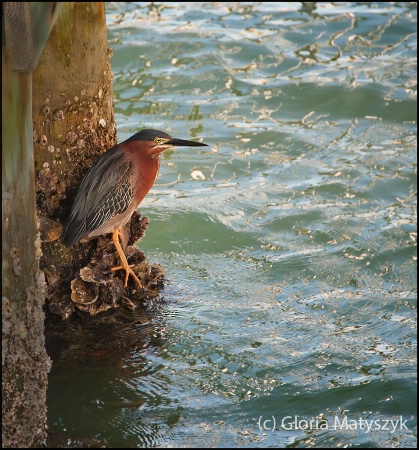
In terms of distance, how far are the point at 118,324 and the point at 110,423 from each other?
101cm

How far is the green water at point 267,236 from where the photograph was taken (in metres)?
5.17

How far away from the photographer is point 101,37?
538 cm

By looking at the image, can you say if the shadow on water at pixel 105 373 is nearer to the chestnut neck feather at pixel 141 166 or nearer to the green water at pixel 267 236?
the green water at pixel 267 236

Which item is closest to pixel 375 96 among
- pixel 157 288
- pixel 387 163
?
pixel 387 163

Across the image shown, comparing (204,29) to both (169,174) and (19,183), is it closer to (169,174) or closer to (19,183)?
(169,174)

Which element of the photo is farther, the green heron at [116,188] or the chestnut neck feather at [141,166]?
the chestnut neck feather at [141,166]

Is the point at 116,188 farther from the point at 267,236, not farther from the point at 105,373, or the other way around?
the point at 267,236

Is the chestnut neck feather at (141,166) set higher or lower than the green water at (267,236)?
higher

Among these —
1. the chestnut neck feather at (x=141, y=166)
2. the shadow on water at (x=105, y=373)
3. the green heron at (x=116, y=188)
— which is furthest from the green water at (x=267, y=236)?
the chestnut neck feather at (x=141, y=166)

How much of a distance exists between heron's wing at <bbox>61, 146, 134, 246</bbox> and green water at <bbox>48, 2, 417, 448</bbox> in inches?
30.8

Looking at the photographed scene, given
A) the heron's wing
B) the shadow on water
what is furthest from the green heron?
the shadow on water

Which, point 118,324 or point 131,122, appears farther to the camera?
point 131,122

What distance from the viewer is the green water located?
5172mm

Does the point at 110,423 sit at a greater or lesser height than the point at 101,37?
lesser
